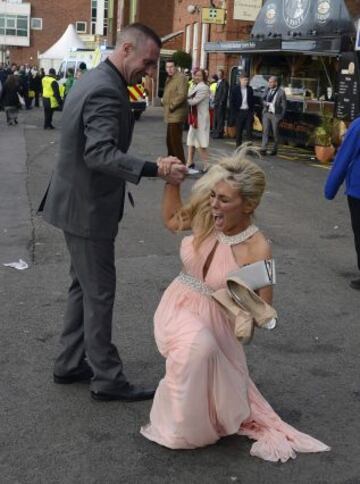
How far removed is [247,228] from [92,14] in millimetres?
82035

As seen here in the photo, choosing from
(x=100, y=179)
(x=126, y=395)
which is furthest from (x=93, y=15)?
(x=126, y=395)

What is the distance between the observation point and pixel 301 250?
7496mm

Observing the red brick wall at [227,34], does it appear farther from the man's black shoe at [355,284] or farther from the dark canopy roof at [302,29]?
the man's black shoe at [355,284]

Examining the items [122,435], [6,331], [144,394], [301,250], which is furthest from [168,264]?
[122,435]

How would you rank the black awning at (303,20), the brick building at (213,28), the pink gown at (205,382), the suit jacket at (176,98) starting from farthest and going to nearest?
1. the brick building at (213,28)
2. the black awning at (303,20)
3. the suit jacket at (176,98)
4. the pink gown at (205,382)

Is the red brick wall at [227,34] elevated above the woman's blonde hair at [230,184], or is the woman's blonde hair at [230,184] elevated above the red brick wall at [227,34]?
the red brick wall at [227,34]

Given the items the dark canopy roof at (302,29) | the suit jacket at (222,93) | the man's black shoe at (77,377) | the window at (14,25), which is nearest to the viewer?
the man's black shoe at (77,377)

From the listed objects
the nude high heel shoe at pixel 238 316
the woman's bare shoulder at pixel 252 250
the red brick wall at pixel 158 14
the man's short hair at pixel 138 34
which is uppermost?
the red brick wall at pixel 158 14

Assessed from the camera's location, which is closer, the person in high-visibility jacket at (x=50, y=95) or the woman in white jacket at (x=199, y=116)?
the woman in white jacket at (x=199, y=116)

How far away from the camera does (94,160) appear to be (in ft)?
10.9

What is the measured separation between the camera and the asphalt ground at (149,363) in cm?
324

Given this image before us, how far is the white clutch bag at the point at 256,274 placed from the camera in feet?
10.4

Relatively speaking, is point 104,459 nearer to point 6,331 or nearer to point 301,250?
point 6,331

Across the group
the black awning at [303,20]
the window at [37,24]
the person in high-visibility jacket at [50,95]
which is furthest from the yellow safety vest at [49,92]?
the window at [37,24]
